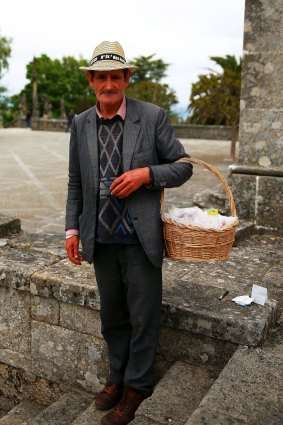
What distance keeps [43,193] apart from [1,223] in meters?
Answer: 5.00

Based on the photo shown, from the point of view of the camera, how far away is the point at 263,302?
10.2 ft

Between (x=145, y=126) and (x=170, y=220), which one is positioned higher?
(x=145, y=126)

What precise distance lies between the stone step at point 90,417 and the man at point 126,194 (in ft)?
0.66

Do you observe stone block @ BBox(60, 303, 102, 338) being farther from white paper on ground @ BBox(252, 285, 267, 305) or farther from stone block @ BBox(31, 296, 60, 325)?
white paper on ground @ BBox(252, 285, 267, 305)

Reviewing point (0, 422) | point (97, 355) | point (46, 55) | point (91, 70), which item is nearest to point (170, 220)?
point (91, 70)

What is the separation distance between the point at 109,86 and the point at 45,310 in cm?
177

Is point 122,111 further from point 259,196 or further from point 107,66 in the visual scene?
point 259,196

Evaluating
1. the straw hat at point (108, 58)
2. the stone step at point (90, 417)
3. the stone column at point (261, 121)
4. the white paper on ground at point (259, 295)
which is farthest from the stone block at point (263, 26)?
the stone step at point (90, 417)

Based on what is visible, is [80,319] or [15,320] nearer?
[80,319]

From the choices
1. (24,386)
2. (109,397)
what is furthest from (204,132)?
(109,397)

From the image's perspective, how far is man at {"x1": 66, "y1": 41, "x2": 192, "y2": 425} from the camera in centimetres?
247

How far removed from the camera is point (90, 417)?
9.56 ft

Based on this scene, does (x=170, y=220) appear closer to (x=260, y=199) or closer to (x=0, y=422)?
(x=0, y=422)

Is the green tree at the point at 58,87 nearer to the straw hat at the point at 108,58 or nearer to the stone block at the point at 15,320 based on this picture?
the stone block at the point at 15,320
